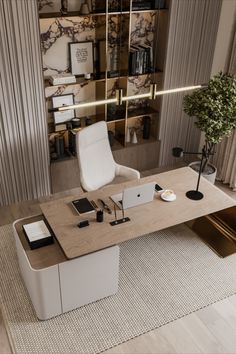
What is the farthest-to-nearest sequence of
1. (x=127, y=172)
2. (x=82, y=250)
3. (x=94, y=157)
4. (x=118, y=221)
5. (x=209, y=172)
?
(x=209, y=172), (x=127, y=172), (x=94, y=157), (x=118, y=221), (x=82, y=250)

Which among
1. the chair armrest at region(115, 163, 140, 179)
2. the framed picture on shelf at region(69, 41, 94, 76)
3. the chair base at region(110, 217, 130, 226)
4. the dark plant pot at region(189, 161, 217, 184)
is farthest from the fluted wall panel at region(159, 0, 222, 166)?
the chair base at region(110, 217, 130, 226)

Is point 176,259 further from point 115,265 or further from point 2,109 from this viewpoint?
point 2,109

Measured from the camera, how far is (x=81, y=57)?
452cm

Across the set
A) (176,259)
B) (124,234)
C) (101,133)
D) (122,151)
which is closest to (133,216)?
(124,234)

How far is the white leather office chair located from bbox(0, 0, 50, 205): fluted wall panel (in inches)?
25.5

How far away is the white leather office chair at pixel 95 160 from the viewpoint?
3969mm

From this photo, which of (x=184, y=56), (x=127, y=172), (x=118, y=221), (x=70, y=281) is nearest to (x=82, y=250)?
(x=70, y=281)

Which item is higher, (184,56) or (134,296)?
(184,56)

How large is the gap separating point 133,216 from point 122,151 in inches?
69.9

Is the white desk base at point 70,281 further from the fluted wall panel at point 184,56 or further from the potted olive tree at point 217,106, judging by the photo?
the fluted wall panel at point 184,56

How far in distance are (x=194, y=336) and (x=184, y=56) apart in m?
3.25

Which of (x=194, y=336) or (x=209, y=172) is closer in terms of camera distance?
(x=194, y=336)

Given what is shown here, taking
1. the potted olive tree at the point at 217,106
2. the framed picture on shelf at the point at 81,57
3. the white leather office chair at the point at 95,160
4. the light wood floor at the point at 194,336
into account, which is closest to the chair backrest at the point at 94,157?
the white leather office chair at the point at 95,160

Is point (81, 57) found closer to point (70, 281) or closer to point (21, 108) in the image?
point (21, 108)
